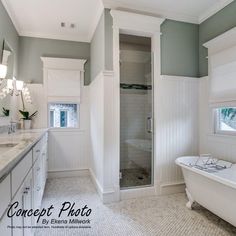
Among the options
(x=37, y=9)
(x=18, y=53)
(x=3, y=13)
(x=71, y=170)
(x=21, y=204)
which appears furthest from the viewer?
(x=71, y=170)

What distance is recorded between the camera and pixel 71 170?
375 cm

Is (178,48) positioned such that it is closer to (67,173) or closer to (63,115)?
(63,115)

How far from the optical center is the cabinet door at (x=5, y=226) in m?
0.83

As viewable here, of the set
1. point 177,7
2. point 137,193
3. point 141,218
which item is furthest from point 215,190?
point 177,7

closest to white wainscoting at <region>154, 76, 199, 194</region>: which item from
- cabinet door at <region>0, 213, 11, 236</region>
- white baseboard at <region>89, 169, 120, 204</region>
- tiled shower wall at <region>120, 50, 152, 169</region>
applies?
tiled shower wall at <region>120, 50, 152, 169</region>

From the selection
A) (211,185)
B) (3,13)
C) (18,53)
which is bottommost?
(211,185)

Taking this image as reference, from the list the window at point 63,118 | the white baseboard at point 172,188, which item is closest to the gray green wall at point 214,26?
the white baseboard at point 172,188

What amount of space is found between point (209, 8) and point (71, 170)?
11.9 feet

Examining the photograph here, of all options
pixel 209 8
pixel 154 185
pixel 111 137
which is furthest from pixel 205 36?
pixel 154 185

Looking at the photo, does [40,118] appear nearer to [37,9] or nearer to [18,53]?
[18,53]

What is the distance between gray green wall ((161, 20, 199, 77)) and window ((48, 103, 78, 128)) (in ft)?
6.40

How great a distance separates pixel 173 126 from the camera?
2.97m

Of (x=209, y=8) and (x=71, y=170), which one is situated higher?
(x=209, y=8)

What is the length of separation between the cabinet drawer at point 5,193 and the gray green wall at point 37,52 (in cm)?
306
